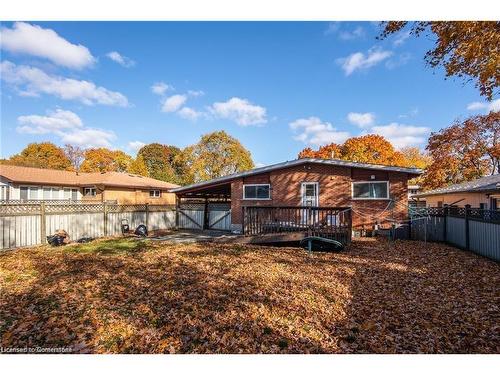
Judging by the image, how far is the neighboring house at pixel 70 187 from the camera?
2070 centimetres

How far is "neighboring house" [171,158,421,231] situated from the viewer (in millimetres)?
13711

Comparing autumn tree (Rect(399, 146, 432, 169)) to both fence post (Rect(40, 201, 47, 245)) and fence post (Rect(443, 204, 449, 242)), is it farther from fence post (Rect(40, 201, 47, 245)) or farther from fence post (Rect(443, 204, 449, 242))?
fence post (Rect(40, 201, 47, 245))

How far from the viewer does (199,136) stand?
1431 inches

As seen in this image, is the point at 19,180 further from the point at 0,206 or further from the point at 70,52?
the point at 70,52

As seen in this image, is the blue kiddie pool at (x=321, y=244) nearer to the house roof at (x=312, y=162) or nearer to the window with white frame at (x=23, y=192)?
the house roof at (x=312, y=162)

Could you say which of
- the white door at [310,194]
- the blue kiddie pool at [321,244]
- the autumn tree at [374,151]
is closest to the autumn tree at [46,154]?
the white door at [310,194]

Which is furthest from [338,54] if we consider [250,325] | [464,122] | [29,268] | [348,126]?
[348,126]

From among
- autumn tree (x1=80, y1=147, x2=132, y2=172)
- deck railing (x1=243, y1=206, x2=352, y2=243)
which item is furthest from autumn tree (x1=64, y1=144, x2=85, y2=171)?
deck railing (x1=243, y1=206, x2=352, y2=243)

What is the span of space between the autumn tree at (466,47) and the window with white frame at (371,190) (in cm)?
594

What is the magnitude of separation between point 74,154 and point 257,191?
4975cm

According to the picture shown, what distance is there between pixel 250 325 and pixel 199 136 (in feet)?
112

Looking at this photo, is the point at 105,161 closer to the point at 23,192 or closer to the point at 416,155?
the point at 23,192

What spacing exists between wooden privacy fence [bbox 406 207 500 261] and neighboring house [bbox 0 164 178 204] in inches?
827

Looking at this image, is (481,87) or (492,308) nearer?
(492,308)
